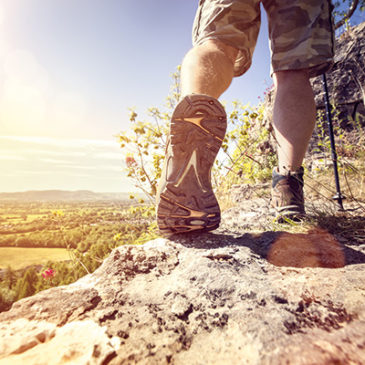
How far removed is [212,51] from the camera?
1.12 meters

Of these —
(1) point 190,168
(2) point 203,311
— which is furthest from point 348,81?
(2) point 203,311

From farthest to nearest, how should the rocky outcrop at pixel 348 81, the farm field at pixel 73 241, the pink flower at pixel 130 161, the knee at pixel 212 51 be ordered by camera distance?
1. the rocky outcrop at pixel 348 81
2. the pink flower at pixel 130 161
3. the farm field at pixel 73 241
4. the knee at pixel 212 51

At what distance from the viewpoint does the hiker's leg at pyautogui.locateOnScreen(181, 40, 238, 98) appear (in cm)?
105

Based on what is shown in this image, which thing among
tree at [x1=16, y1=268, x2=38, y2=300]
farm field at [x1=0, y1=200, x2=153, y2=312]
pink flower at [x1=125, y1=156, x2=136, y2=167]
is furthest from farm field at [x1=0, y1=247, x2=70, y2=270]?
pink flower at [x1=125, y1=156, x2=136, y2=167]

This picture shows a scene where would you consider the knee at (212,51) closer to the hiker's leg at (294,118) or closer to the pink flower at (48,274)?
the hiker's leg at (294,118)

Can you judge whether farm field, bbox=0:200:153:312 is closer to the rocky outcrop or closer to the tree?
the tree

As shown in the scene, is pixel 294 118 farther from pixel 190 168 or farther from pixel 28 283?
pixel 28 283

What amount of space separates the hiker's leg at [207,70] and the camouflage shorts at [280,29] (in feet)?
0.43

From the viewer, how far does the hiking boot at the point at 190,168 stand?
3.15 ft

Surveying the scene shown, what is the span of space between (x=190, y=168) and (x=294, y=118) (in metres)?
0.70

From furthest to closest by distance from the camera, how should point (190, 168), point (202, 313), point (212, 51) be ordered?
point (212, 51) < point (190, 168) < point (202, 313)

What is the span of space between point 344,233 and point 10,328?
1.28 m

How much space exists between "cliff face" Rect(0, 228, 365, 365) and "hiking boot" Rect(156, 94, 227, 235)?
190 mm

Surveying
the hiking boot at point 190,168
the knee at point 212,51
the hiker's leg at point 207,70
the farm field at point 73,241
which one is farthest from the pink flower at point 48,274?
the knee at point 212,51
